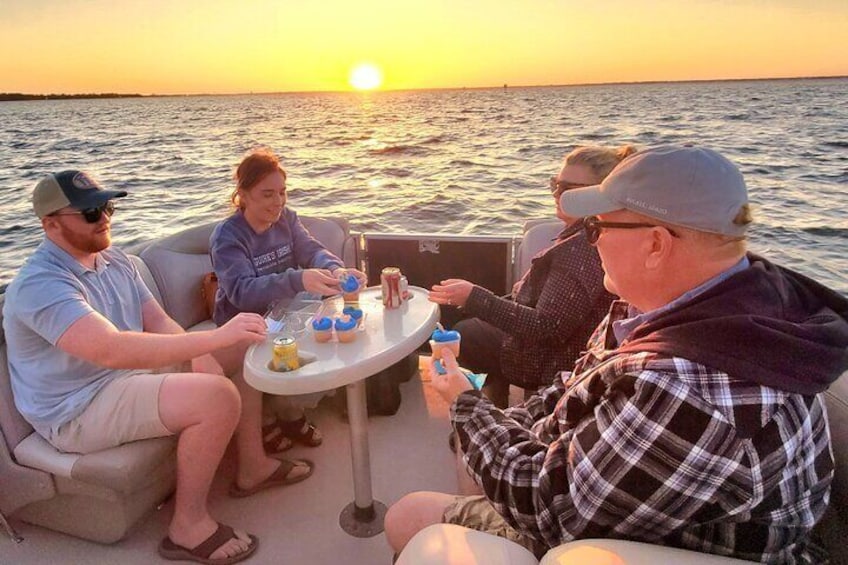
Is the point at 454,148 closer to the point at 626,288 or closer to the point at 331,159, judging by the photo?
the point at 331,159

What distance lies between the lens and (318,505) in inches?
96.9

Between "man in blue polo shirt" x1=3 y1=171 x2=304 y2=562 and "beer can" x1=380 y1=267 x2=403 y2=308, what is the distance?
0.60m

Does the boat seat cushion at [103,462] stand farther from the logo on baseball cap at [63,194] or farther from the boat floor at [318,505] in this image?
the logo on baseball cap at [63,194]

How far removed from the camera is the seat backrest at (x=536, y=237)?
3.25 metres

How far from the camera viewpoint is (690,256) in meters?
1.10

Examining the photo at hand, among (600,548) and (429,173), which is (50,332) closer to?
(600,548)

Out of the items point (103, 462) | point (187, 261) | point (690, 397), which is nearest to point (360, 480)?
point (103, 462)

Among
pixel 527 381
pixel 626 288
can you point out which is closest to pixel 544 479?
pixel 626 288

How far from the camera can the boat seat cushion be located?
1991 mm

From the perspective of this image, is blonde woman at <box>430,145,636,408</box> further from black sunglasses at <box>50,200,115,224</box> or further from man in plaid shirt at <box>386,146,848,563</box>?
black sunglasses at <box>50,200,115,224</box>

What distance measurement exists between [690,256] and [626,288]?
15 cm

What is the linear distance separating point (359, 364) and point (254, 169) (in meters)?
1.21

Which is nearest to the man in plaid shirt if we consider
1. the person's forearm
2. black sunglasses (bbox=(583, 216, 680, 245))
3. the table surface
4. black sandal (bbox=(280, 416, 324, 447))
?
black sunglasses (bbox=(583, 216, 680, 245))

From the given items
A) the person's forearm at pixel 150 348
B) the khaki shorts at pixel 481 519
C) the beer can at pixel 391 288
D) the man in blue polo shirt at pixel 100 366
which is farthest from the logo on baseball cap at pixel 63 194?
the khaki shorts at pixel 481 519
